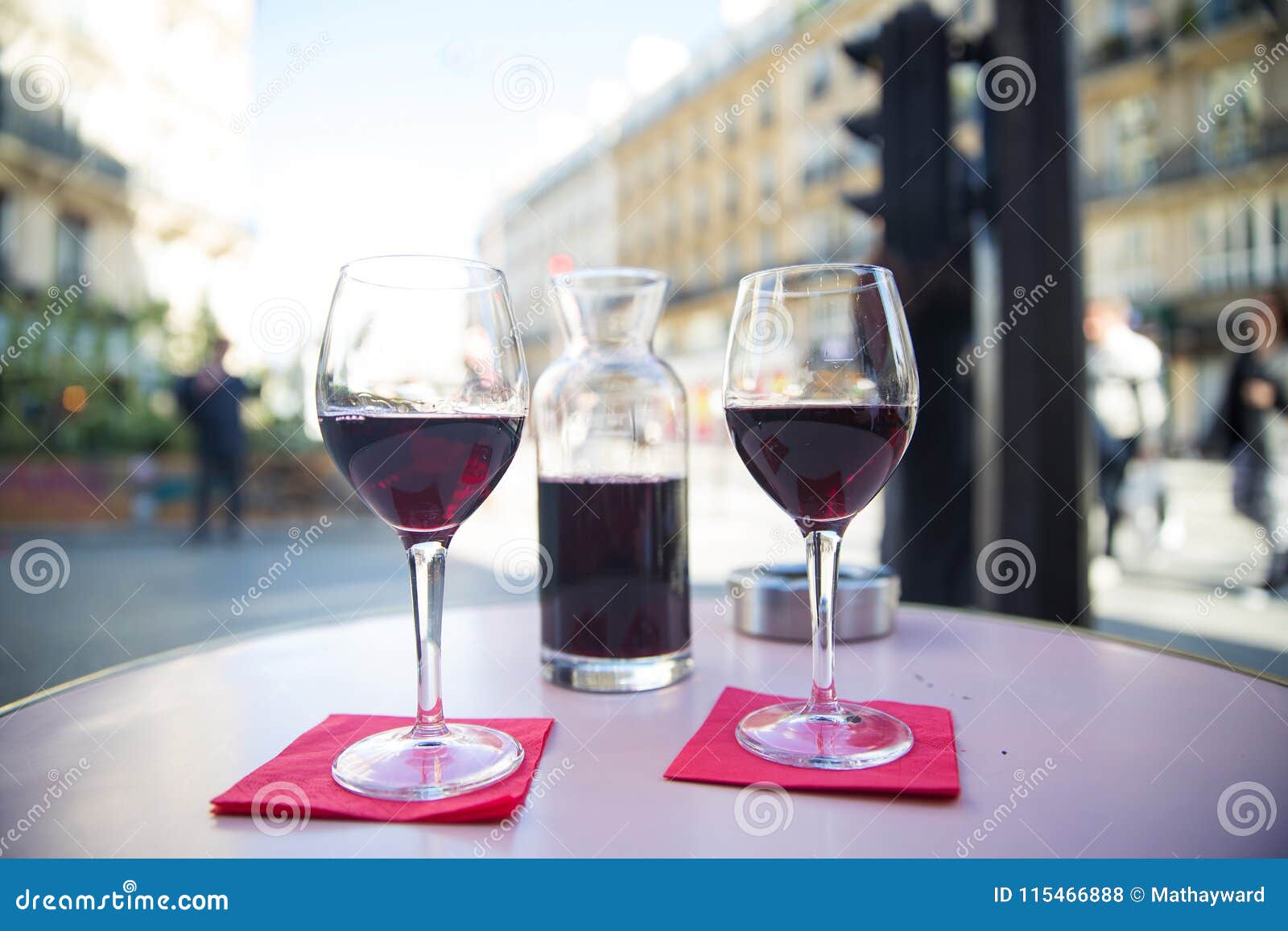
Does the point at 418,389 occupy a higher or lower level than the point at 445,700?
higher

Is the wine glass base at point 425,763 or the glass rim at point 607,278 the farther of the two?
the glass rim at point 607,278

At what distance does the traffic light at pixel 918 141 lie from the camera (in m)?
2.26

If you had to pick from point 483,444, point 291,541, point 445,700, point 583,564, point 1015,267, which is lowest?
point 291,541

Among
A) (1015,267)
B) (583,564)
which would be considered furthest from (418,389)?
(1015,267)

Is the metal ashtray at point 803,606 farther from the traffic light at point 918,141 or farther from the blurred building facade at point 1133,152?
the blurred building facade at point 1133,152

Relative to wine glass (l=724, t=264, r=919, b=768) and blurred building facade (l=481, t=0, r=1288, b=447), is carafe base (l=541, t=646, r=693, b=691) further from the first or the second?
blurred building facade (l=481, t=0, r=1288, b=447)

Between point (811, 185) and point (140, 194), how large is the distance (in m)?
14.0

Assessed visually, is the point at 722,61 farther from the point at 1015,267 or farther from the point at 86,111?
the point at 1015,267

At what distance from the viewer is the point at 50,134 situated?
1334 cm

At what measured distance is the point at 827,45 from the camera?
797 inches

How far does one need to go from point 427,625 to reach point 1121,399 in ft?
16.6

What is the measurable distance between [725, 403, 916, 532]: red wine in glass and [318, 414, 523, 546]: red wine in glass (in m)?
0.20

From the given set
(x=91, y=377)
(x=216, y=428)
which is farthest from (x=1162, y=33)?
(x=91, y=377)

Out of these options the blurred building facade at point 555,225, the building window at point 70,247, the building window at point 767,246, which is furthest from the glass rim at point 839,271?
the blurred building facade at point 555,225
